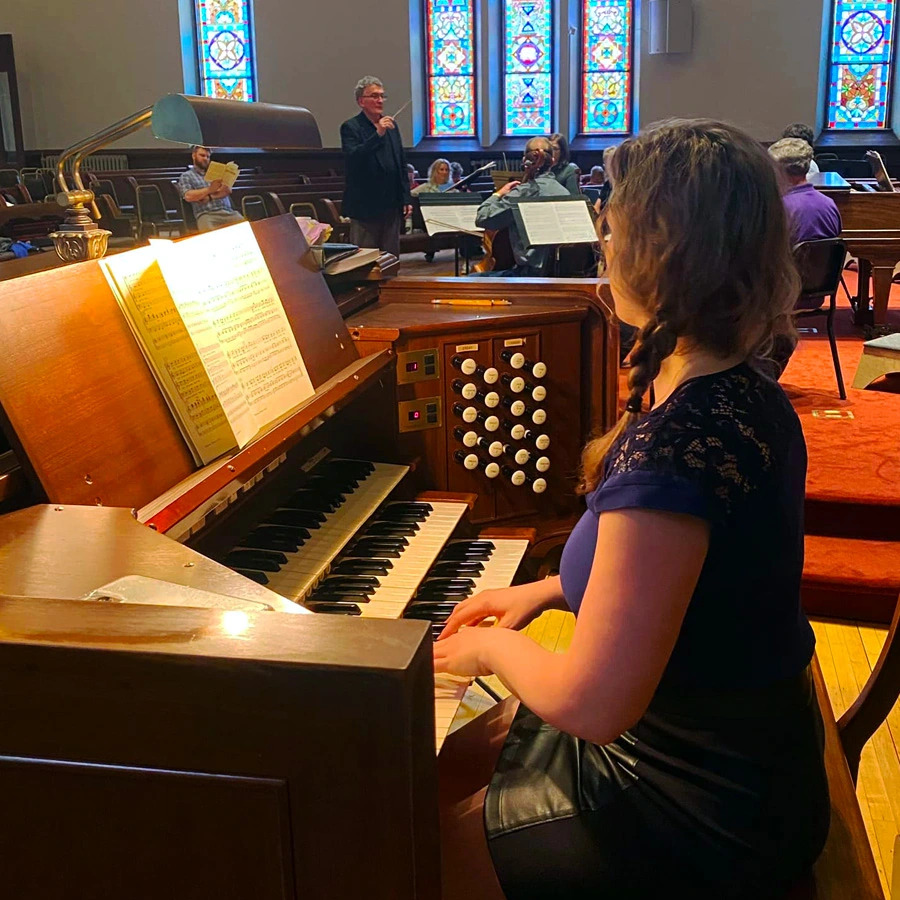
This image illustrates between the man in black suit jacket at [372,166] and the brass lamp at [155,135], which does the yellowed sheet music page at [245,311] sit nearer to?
the brass lamp at [155,135]

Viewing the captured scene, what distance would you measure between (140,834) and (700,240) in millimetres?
853

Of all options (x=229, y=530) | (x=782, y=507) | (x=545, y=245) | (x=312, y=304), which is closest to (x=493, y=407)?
(x=312, y=304)

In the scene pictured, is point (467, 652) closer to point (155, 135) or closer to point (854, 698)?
point (155, 135)

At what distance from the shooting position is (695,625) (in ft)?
4.05

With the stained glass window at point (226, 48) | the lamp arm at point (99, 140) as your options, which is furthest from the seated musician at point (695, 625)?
the stained glass window at point (226, 48)

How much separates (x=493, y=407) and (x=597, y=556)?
1573mm

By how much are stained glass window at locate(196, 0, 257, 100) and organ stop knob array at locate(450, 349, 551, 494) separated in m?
12.0

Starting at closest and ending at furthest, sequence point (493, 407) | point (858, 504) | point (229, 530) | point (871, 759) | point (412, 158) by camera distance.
A: 1. point (229, 530)
2. point (871, 759)
3. point (493, 407)
4. point (858, 504)
5. point (412, 158)

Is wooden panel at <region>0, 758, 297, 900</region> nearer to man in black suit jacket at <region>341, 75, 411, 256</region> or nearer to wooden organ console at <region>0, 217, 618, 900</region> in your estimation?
wooden organ console at <region>0, 217, 618, 900</region>

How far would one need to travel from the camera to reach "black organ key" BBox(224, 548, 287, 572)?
192 cm

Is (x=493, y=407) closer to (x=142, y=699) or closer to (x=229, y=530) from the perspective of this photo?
(x=229, y=530)

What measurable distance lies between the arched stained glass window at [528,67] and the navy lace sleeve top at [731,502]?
501 inches

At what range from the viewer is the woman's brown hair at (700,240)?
1.21 m

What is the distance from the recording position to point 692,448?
1172 mm
